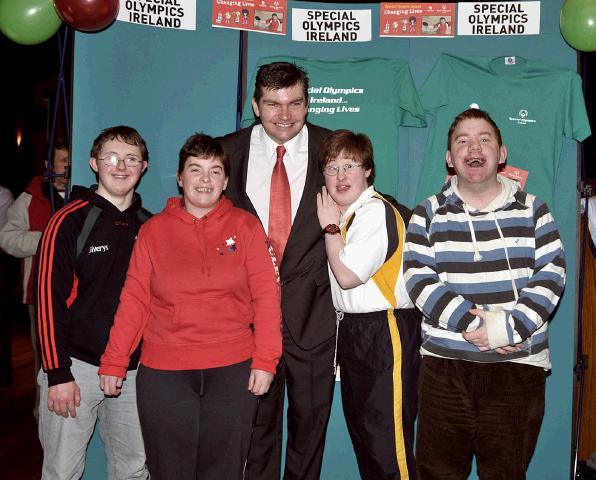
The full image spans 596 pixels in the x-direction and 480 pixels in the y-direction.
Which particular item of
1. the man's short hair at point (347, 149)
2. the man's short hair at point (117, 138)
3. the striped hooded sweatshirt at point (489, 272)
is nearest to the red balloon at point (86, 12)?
the man's short hair at point (117, 138)

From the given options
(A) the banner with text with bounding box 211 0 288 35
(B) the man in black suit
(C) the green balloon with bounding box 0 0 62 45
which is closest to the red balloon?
(C) the green balloon with bounding box 0 0 62 45

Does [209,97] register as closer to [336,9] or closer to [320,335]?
[336,9]

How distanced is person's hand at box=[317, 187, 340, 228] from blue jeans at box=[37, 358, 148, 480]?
0.94 meters

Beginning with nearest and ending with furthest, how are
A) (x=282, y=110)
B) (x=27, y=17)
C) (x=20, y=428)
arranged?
(x=282, y=110) < (x=27, y=17) < (x=20, y=428)

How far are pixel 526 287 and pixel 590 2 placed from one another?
1556 millimetres

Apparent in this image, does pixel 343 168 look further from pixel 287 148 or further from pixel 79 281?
pixel 79 281

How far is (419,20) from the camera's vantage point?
9.89ft

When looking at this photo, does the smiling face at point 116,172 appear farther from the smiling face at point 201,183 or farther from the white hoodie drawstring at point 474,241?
the white hoodie drawstring at point 474,241

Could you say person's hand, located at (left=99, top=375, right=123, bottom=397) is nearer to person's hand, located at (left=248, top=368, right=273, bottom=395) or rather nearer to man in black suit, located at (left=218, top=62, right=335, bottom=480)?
person's hand, located at (left=248, top=368, right=273, bottom=395)

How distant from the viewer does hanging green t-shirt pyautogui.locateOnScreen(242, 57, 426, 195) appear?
288cm

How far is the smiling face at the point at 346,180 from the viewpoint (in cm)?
222

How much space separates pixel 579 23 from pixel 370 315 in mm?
1787

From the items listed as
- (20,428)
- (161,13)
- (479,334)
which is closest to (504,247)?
(479,334)

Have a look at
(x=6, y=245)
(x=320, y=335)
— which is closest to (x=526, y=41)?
(x=320, y=335)
